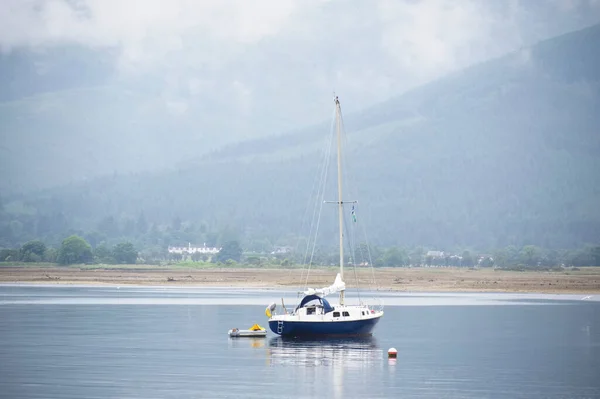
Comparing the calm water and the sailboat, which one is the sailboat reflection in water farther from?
the sailboat

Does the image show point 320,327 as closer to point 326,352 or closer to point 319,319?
point 319,319

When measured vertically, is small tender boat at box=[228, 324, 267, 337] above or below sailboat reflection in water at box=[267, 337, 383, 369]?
above

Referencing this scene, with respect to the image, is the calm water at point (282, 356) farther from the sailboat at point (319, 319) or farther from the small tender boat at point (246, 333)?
the small tender boat at point (246, 333)

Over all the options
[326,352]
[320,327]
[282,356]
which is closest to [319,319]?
[320,327]

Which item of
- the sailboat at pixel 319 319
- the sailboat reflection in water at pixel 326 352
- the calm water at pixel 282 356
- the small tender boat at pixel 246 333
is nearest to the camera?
the calm water at pixel 282 356

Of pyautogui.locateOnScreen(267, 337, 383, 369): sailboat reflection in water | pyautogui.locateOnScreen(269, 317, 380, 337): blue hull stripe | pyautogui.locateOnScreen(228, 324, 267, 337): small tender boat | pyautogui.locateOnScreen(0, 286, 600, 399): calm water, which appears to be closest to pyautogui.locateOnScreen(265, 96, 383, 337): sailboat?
pyautogui.locateOnScreen(269, 317, 380, 337): blue hull stripe

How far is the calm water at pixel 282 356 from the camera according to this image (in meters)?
52.3

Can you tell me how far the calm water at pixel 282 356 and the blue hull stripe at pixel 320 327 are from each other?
2.63ft

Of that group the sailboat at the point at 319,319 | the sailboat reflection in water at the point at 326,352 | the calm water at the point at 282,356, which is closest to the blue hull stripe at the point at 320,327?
the sailboat at the point at 319,319

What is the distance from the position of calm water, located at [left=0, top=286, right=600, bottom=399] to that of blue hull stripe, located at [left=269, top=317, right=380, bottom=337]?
2.63 ft

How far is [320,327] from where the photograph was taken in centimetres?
7488

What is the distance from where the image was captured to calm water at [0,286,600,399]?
2061 inches

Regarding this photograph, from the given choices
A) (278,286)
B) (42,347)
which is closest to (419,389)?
(42,347)

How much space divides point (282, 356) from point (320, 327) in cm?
857
